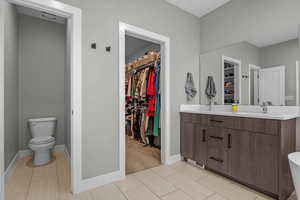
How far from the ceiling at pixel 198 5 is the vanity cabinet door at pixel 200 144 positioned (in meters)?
2.01

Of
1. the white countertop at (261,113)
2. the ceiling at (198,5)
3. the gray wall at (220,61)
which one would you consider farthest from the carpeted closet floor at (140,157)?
the ceiling at (198,5)

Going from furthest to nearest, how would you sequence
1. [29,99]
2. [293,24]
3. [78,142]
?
[29,99] < [293,24] < [78,142]

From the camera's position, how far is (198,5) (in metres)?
2.41

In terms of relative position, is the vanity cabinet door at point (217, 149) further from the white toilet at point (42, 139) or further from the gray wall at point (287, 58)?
the white toilet at point (42, 139)

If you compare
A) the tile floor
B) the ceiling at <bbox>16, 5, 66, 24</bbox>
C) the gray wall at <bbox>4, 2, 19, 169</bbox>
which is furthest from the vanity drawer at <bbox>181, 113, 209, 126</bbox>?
the ceiling at <bbox>16, 5, 66, 24</bbox>

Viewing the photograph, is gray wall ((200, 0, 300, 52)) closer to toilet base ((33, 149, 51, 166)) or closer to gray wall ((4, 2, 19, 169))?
gray wall ((4, 2, 19, 169))

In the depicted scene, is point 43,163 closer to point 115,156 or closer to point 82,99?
point 115,156

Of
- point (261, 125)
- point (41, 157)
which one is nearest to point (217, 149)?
point (261, 125)

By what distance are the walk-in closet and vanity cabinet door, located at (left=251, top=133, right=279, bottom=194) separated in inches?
52.2

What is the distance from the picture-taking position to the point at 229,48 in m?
2.32

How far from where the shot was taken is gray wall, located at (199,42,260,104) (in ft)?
6.84

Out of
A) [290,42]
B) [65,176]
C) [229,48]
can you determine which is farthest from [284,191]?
[65,176]

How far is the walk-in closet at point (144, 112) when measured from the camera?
8.26 ft

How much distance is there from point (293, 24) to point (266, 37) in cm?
27
